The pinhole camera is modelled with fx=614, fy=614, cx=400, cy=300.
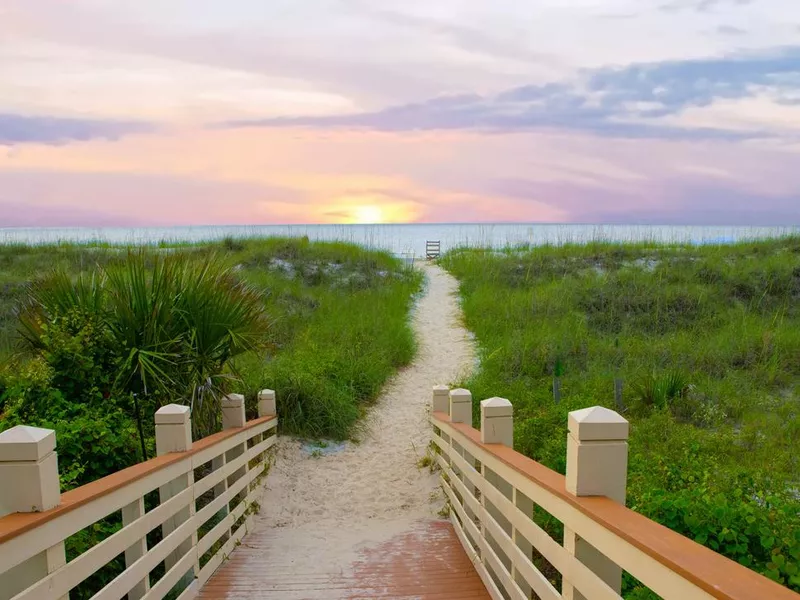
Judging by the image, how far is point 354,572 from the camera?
4785 millimetres

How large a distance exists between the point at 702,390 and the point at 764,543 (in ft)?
22.8

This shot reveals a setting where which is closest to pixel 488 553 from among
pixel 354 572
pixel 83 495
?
pixel 354 572

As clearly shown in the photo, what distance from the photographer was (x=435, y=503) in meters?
7.12

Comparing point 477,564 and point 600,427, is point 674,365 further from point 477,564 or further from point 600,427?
point 600,427

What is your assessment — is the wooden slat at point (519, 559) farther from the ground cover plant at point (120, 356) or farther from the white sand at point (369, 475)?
the white sand at point (369, 475)

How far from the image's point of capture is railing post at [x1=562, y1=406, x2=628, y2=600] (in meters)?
2.35

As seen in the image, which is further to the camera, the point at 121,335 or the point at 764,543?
the point at 121,335

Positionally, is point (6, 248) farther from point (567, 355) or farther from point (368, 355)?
point (567, 355)

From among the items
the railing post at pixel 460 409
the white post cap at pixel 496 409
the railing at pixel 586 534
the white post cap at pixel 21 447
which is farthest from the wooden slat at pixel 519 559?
the white post cap at pixel 21 447

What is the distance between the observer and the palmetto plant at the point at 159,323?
5.50m

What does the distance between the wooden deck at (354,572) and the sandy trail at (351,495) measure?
20 millimetres

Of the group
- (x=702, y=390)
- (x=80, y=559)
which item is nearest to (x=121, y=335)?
(x=80, y=559)

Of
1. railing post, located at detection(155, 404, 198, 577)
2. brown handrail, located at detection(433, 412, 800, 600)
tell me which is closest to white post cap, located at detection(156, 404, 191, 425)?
railing post, located at detection(155, 404, 198, 577)

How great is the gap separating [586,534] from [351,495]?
5566 millimetres
